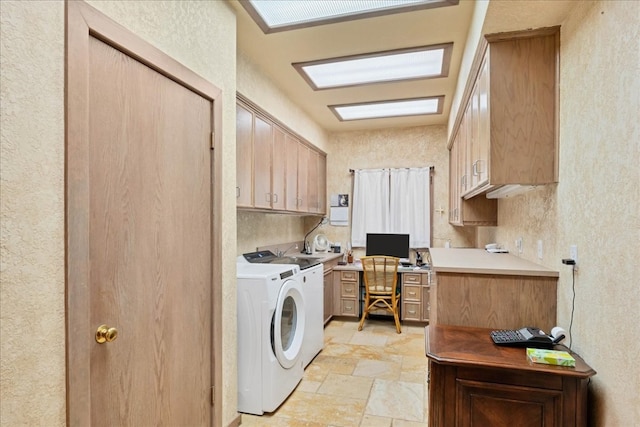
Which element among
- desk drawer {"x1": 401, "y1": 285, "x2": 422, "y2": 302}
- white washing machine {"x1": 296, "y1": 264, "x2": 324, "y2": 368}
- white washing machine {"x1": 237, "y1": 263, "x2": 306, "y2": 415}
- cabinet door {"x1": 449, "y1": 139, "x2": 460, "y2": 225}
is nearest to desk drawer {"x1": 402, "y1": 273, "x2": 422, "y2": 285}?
desk drawer {"x1": 401, "y1": 285, "x2": 422, "y2": 302}

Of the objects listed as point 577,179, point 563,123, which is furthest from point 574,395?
point 563,123

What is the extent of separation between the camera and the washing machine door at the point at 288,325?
2473 mm

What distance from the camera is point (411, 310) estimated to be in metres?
4.45

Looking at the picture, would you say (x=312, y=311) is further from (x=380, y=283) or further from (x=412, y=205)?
(x=412, y=205)

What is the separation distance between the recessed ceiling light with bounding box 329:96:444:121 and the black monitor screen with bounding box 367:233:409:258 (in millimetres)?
1656

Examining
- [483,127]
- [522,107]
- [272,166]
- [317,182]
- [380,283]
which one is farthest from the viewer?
[317,182]

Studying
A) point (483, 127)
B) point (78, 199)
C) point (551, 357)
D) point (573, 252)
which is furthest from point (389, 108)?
point (78, 199)

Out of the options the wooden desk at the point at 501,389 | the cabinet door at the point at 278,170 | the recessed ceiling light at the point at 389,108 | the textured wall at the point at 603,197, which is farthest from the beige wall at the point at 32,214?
the recessed ceiling light at the point at 389,108

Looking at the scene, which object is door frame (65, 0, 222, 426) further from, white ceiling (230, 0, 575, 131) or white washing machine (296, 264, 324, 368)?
white washing machine (296, 264, 324, 368)

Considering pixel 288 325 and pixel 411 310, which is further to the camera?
pixel 411 310

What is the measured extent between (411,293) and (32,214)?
13.4 ft

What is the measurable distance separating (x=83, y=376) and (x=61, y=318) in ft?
0.74

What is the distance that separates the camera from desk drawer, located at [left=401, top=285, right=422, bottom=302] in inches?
174

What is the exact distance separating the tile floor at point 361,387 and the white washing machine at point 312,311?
12 centimetres
